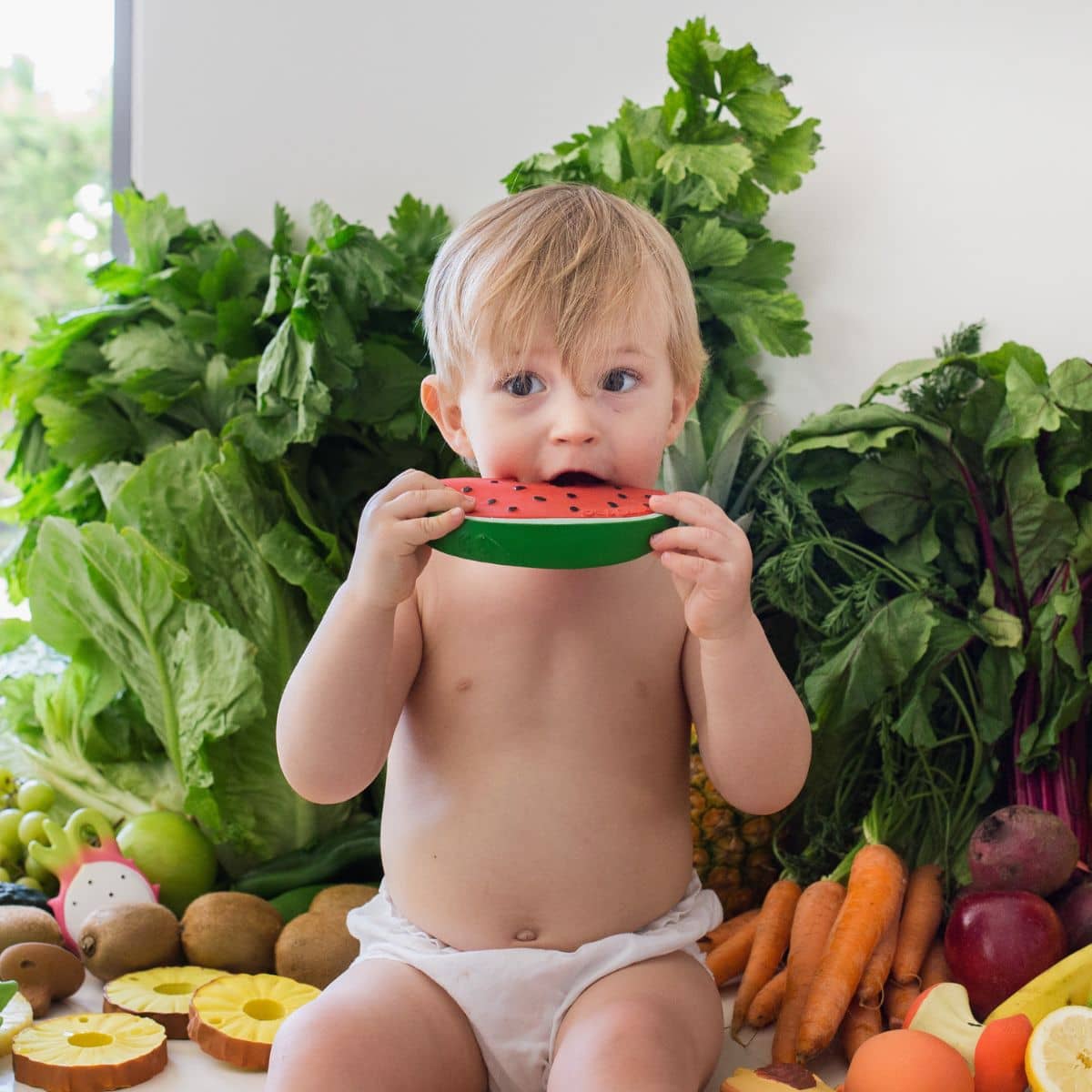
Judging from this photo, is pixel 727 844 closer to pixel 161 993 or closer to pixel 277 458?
pixel 161 993

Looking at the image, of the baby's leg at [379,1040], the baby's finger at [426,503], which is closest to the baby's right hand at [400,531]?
the baby's finger at [426,503]

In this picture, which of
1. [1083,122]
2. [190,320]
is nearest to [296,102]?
[190,320]

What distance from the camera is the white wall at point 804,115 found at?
5.75 ft

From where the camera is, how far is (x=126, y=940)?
148 cm

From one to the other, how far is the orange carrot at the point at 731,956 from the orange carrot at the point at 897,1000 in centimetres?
19

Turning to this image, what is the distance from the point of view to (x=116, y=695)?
6.23ft

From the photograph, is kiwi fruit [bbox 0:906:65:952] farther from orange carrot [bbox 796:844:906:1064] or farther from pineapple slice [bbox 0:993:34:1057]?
orange carrot [bbox 796:844:906:1064]

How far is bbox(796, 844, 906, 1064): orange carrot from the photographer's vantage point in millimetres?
1282

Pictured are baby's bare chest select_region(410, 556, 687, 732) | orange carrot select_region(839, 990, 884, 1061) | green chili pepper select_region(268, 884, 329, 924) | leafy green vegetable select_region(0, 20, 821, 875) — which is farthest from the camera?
leafy green vegetable select_region(0, 20, 821, 875)

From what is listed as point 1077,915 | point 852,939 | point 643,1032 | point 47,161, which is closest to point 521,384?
point 643,1032

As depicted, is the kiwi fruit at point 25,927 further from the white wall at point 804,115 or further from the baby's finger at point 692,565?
the white wall at point 804,115

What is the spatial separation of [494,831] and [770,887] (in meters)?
0.66

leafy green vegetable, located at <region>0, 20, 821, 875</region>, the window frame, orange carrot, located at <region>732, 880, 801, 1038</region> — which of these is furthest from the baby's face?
the window frame

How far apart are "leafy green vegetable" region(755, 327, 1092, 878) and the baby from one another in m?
0.43
